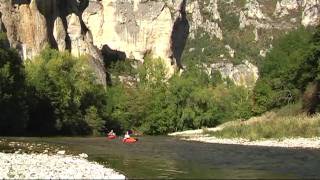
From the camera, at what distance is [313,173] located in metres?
23.2

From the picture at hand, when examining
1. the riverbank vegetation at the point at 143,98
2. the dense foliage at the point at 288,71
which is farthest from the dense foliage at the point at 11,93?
the dense foliage at the point at 288,71

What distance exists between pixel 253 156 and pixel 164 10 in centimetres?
10947

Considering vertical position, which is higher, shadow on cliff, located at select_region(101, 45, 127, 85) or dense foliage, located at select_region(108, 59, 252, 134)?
shadow on cliff, located at select_region(101, 45, 127, 85)

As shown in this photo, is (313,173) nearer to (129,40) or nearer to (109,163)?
(109,163)

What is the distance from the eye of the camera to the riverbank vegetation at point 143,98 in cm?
5791

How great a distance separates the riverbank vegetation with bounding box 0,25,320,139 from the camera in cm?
5791

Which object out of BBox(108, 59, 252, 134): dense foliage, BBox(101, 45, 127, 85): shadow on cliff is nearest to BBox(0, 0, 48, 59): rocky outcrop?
BBox(108, 59, 252, 134): dense foliage

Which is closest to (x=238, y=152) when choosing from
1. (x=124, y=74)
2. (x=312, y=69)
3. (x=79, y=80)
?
(x=312, y=69)

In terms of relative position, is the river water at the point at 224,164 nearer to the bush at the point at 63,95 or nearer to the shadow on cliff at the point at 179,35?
the bush at the point at 63,95

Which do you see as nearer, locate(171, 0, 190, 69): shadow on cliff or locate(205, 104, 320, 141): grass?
locate(205, 104, 320, 141): grass

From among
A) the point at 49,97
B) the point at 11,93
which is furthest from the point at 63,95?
the point at 11,93

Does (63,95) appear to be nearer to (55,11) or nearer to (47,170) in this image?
(55,11)

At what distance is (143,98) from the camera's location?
85.4 m

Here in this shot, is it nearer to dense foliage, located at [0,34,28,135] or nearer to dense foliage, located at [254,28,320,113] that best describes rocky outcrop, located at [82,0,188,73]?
dense foliage, located at [254,28,320,113]
